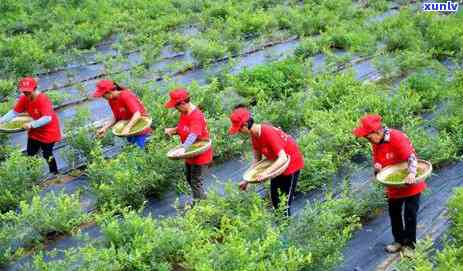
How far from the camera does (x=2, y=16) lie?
1357 cm

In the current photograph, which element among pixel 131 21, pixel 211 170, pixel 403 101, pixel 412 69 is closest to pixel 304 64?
pixel 412 69

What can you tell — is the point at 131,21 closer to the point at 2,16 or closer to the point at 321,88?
the point at 2,16

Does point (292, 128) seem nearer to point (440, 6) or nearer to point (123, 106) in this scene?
point (123, 106)

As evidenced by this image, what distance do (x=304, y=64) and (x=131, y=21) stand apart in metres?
4.63

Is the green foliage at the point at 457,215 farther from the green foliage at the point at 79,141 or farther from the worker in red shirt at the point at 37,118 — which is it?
the worker in red shirt at the point at 37,118

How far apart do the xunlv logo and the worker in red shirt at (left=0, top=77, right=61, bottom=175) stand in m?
10.6

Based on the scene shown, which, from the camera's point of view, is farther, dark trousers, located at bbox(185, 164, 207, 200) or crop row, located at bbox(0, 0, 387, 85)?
crop row, located at bbox(0, 0, 387, 85)

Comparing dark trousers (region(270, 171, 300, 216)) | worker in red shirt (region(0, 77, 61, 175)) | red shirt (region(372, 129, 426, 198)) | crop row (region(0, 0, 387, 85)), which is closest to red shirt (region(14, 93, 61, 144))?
worker in red shirt (region(0, 77, 61, 175))

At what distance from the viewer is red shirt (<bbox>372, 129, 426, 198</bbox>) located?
5.12m

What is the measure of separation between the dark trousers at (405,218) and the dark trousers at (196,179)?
1812 millimetres

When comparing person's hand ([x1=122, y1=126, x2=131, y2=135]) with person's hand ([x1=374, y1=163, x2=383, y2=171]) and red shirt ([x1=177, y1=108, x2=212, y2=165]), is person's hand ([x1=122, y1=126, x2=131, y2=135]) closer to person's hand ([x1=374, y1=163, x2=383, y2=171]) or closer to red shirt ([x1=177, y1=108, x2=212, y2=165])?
red shirt ([x1=177, y1=108, x2=212, y2=165])

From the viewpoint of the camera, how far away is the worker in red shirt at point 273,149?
5230mm

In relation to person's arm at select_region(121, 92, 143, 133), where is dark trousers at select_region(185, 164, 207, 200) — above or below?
below

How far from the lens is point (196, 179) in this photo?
6.09 m
